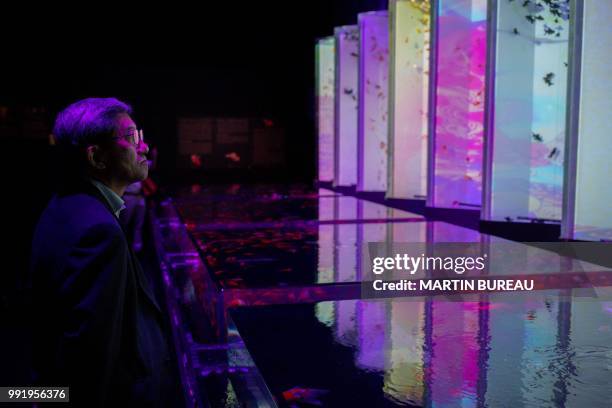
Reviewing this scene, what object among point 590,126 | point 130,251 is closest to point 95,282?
point 130,251

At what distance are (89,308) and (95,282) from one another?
0.15 ft

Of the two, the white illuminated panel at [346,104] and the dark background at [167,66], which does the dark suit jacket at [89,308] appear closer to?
the white illuminated panel at [346,104]

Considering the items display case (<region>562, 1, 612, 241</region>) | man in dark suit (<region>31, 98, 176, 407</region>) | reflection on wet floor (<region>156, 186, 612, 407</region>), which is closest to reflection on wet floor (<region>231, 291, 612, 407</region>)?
reflection on wet floor (<region>156, 186, 612, 407</region>)

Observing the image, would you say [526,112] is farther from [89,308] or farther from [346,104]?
[89,308]

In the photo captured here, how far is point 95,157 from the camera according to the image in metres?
1.31

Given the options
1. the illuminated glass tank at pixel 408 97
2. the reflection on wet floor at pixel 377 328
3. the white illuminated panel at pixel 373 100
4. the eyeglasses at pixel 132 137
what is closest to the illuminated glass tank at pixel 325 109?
the white illuminated panel at pixel 373 100

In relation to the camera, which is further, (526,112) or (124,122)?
(526,112)

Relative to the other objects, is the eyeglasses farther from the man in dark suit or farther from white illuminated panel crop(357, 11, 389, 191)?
white illuminated panel crop(357, 11, 389, 191)

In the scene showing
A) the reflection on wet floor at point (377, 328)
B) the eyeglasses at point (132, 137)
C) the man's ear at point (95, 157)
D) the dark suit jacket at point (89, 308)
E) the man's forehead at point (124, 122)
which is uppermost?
the man's forehead at point (124, 122)

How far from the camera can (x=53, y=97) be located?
10.2 meters

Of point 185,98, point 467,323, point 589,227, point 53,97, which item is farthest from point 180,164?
point 467,323

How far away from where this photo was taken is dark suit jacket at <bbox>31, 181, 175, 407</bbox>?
3.63ft

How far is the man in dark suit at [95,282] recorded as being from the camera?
111cm

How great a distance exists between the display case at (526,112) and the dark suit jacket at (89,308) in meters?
4.19
